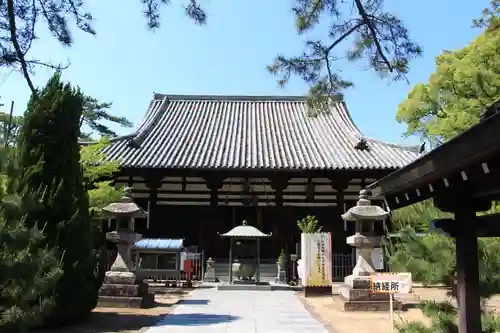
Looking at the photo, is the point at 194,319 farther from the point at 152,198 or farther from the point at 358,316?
the point at 152,198

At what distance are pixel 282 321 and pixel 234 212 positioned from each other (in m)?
11.0

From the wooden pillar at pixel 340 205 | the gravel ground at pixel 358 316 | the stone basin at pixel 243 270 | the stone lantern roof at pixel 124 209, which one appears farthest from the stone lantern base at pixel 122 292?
the wooden pillar at pixel 340 205

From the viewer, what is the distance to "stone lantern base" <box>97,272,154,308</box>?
1182 centimetres

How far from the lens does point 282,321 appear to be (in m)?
10.0

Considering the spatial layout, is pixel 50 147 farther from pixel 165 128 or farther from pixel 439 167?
pixel 165 128

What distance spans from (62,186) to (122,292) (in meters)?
3.85

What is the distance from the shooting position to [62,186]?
920 cm

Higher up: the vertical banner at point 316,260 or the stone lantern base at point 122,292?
the vertical banner at point 316,260

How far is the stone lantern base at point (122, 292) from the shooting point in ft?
38.8

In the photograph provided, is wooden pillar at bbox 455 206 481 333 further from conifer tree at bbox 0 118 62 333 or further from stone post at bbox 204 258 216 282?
stone post at bbox 204 258 216 282

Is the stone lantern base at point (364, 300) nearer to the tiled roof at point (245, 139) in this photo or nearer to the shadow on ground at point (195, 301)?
the shadow on ground at point (195, 301)

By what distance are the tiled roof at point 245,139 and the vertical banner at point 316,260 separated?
4.54 metres

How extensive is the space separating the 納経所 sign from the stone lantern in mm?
6150

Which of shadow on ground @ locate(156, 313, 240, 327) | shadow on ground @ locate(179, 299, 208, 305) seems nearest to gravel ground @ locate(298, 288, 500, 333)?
shadow on ground @ locate(156, 313, 240, 327)
